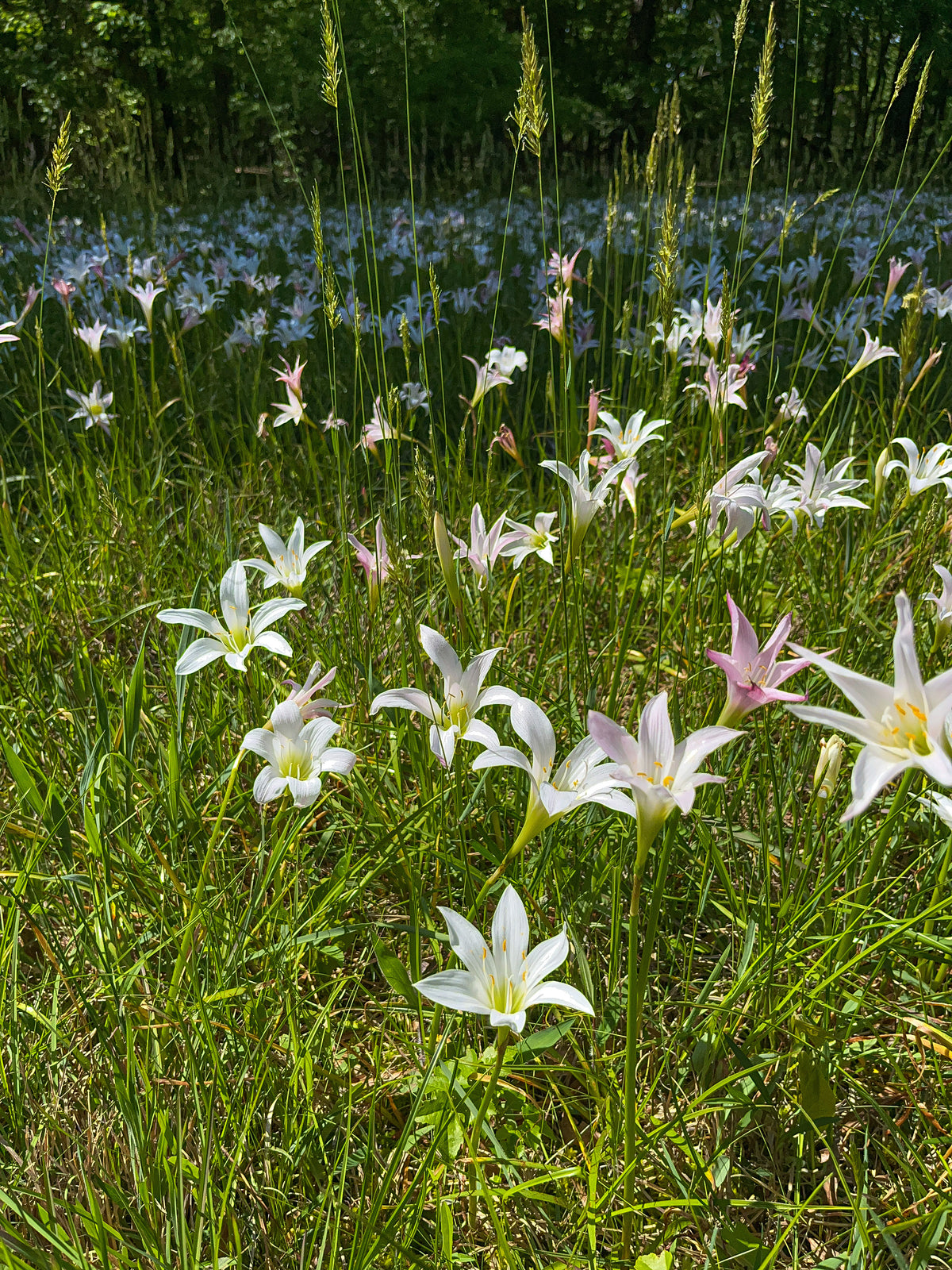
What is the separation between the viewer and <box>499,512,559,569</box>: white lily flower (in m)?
1.71

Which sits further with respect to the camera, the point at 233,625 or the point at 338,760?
the point at 233,625

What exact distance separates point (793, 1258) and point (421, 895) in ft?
2.55

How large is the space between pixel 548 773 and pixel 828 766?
0.53 meters

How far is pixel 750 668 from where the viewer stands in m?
Result: 1.15

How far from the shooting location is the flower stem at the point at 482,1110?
105cm

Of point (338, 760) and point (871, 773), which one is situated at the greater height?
point (871, 773)

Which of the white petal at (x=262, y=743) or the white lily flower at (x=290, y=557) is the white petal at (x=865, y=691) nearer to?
the white petal at (x=262, y=743)

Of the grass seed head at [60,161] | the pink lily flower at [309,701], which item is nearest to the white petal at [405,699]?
the pink lily flower at [309,701]

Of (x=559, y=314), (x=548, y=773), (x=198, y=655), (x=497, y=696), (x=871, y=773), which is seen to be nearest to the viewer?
(x=871, y=773)

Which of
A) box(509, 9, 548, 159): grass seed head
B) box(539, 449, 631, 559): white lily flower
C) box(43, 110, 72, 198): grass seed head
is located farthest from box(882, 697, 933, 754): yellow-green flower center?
box(43, 110, 72, 198): grass seed head

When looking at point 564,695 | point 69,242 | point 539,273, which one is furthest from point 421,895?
point 69,242

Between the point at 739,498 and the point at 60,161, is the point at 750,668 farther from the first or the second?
the point at 60,161

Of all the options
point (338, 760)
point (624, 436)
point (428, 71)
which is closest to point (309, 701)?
point (338, 760)

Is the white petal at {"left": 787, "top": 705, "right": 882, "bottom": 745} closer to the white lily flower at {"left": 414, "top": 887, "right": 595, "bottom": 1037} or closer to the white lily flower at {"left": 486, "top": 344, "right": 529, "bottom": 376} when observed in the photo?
the white lily flower at {"left": 414, "top": 887, "right": 595, "bottom": 1037}
